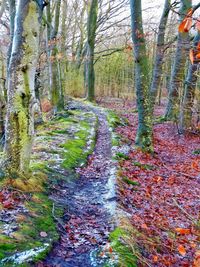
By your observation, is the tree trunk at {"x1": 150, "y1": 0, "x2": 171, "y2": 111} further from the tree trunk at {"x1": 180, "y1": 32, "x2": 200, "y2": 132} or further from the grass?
the grass

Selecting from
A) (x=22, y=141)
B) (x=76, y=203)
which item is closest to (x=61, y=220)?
(x=76, y=203)

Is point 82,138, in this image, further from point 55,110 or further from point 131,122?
point 131,122

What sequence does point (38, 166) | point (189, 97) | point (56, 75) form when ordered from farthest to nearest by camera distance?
point (56, 75), point (189, 97), point (38, 166)

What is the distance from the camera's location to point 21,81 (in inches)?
228

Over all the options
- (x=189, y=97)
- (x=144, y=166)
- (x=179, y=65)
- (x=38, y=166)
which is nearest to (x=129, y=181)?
(x=144, y=166)

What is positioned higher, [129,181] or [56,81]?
[56,81]

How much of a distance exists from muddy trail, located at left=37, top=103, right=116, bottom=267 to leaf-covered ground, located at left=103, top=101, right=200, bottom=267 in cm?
38

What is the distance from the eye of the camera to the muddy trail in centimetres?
461

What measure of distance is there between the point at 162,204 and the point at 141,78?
192 inches

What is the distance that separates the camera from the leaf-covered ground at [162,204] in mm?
5105

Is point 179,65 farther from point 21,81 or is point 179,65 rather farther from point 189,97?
point 21,81

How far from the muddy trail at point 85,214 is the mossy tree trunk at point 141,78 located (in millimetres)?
2118

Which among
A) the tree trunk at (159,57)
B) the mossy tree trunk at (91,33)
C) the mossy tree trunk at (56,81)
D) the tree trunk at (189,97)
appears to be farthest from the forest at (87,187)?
the mossy tree trunk at (91,33)

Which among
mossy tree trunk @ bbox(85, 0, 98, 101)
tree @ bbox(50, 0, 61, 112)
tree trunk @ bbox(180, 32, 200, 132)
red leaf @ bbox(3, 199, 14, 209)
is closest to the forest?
red leaf @ bbox(3, 199, 14, 209)
